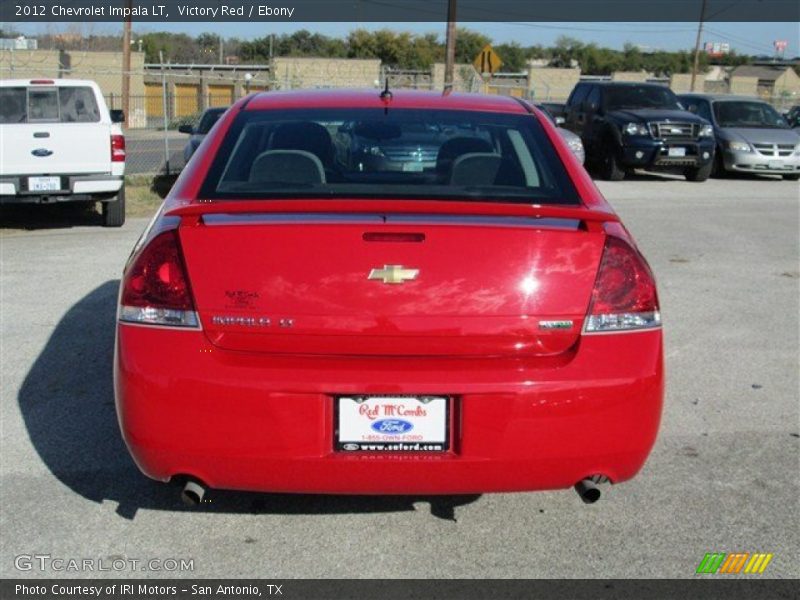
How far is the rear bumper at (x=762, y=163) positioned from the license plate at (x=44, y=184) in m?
13.7

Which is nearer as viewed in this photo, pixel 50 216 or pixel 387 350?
pixel 387 350

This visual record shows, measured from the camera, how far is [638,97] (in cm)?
1952

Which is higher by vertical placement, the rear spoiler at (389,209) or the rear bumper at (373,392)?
the rear spoiler at (389,209)

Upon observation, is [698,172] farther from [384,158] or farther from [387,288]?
[387,288]

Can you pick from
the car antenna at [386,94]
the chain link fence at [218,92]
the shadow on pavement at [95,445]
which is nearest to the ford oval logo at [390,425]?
the shadow on pavement at [95,445]

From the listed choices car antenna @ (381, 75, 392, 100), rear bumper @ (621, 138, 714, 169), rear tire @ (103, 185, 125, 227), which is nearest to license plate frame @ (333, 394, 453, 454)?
car antenna @ (381, 75, 392, 100)

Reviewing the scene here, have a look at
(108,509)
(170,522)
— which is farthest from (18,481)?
(170,522)

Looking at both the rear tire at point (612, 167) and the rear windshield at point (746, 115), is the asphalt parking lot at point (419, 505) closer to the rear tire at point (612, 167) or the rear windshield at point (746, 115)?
the rear tire at point (612, 167)

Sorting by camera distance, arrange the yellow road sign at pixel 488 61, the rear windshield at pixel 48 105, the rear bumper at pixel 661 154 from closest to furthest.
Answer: the rear windshield at pixel 48 105
the rear bumper at pixel 661 154
the yellow road sign at pixel 488 61

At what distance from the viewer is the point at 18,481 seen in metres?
3.99

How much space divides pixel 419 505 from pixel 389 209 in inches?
51.6

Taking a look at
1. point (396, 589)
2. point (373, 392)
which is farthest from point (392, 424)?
point (396, 589)

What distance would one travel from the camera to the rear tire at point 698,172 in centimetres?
1828

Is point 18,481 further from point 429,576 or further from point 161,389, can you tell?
point 429,576
